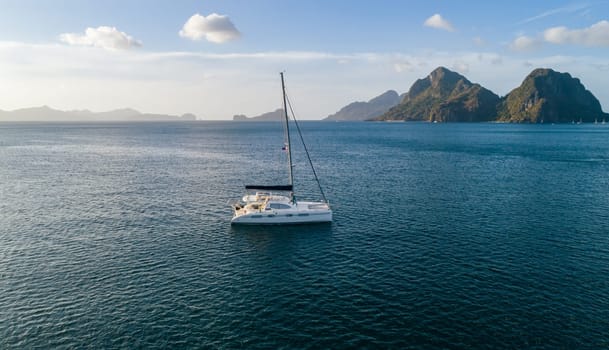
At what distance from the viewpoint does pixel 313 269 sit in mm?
45875

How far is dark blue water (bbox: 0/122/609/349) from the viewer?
3300 cm

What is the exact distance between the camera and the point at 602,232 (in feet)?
187

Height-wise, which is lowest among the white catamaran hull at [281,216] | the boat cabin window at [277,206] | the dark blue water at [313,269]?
the dark blue water at [313,269]

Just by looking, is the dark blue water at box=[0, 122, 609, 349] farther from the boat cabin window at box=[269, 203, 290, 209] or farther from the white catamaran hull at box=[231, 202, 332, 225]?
the boat cabin window at box=[269, 203, 290, 209]

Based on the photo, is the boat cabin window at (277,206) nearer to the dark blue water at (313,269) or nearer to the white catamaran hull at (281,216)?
the white catamaran hull at (281,216)

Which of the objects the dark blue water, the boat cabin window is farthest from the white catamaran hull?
the dark blue water

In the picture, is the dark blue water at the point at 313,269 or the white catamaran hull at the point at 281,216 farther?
the white catamaran hull at the point at 281,216

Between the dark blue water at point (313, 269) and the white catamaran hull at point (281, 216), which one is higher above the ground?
the white catamaran hull at point (281, 216)

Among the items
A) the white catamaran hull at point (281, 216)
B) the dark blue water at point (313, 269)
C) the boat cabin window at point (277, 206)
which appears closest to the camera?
the dark blue water at point (313, 269)

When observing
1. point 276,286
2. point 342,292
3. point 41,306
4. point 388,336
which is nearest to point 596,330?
point 388,336

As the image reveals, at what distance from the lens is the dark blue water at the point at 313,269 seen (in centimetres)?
3300

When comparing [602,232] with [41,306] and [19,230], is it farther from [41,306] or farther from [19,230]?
[19,230]

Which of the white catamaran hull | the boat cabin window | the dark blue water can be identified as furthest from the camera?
the boat cabin window

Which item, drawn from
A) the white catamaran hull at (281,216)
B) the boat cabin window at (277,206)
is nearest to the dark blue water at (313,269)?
the white catamaran hull at (281,216)
